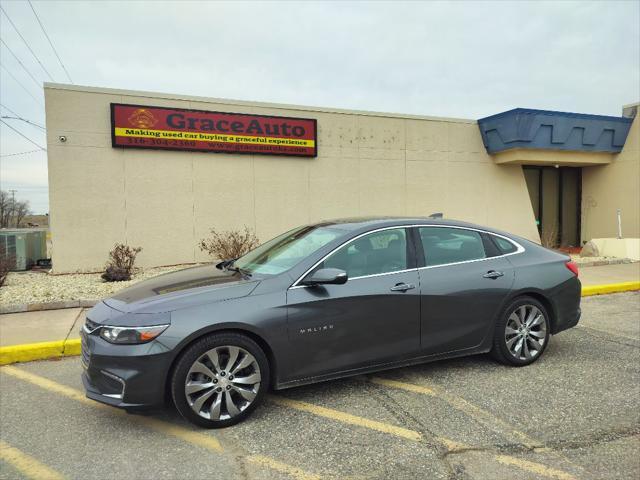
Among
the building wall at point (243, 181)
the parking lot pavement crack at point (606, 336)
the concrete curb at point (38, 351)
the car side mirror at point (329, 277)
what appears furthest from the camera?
the building wall at point (243, 181)

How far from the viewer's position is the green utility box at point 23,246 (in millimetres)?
10922

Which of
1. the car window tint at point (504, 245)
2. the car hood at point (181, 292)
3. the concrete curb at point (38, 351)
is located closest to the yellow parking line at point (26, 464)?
the car hood at point (181, 292)

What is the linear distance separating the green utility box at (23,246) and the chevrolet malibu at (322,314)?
8.84 m

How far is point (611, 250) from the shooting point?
511 inches

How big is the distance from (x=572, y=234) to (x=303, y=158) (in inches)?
463

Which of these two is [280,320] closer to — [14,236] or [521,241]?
[521,241]

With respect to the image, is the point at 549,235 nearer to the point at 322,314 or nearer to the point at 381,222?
the point at 381,222

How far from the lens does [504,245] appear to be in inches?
184

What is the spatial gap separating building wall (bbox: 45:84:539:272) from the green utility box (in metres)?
1.66

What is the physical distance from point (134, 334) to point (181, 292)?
1.58 ft

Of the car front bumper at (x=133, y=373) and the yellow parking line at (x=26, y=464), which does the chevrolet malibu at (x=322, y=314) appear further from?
the yellow parking line at (x=26, y=464)

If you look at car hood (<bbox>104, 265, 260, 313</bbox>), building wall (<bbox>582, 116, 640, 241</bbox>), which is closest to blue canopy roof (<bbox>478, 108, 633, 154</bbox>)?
building wall (<bbox>582, 116, 640, 241</bbox>)

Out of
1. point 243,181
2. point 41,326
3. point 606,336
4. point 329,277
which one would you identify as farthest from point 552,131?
point 41,326

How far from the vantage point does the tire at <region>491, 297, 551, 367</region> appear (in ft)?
14.4
